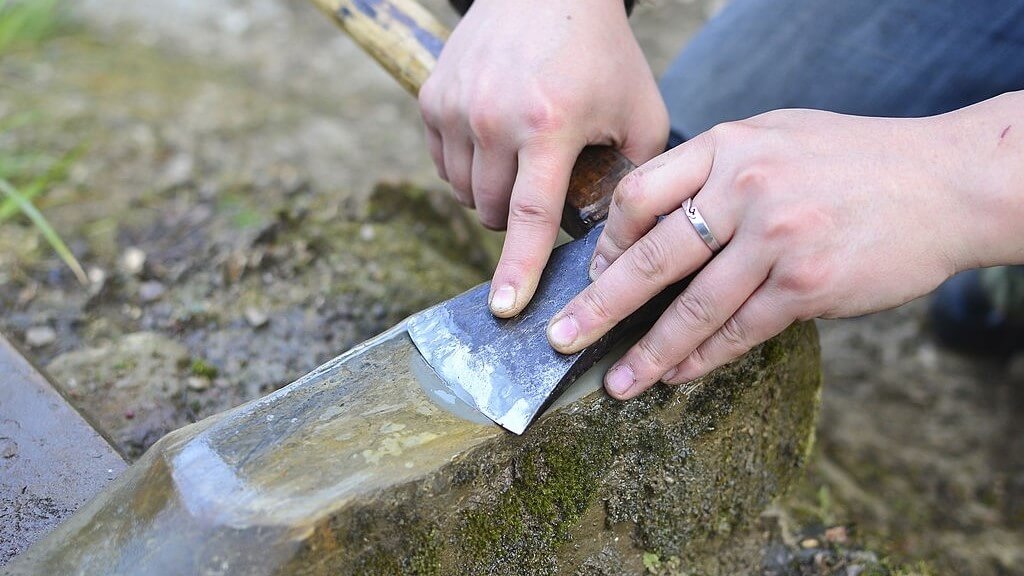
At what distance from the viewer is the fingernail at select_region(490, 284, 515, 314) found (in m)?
1.46

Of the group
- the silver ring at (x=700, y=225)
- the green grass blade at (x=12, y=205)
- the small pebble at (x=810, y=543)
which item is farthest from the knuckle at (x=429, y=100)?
the green grass blade at (x=12, y=205)

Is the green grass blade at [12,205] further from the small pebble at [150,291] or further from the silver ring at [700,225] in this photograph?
the silver ring at [700,225]

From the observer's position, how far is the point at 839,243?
1.29 meters

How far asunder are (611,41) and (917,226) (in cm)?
71

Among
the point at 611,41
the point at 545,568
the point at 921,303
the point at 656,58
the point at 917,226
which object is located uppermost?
the point at 611,41

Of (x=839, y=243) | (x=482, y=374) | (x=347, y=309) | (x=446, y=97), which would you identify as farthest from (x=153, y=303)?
(x=839, y=243)

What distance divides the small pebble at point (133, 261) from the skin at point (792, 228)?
4.58 feet

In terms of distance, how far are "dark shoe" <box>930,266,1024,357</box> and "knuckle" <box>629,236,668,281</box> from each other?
7.00 feet

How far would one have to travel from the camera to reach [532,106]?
160 cm

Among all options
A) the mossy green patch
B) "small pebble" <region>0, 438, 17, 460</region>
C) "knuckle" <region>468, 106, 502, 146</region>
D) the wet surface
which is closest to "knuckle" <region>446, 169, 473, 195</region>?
"knuckle" <region>468, 106, 502, 146</region>

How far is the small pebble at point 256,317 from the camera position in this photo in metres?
2.21

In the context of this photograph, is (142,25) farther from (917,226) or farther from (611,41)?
(917,226)

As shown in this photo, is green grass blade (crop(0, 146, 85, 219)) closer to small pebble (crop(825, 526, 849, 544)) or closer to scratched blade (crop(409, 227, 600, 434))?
scratched blade (crop(409, 227, 600, 434))

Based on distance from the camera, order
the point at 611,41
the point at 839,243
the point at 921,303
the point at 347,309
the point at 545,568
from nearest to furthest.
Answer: the point at 839,243, the point at 545,568, the point at 611,41, the point at 347,309, the point at 921,303
